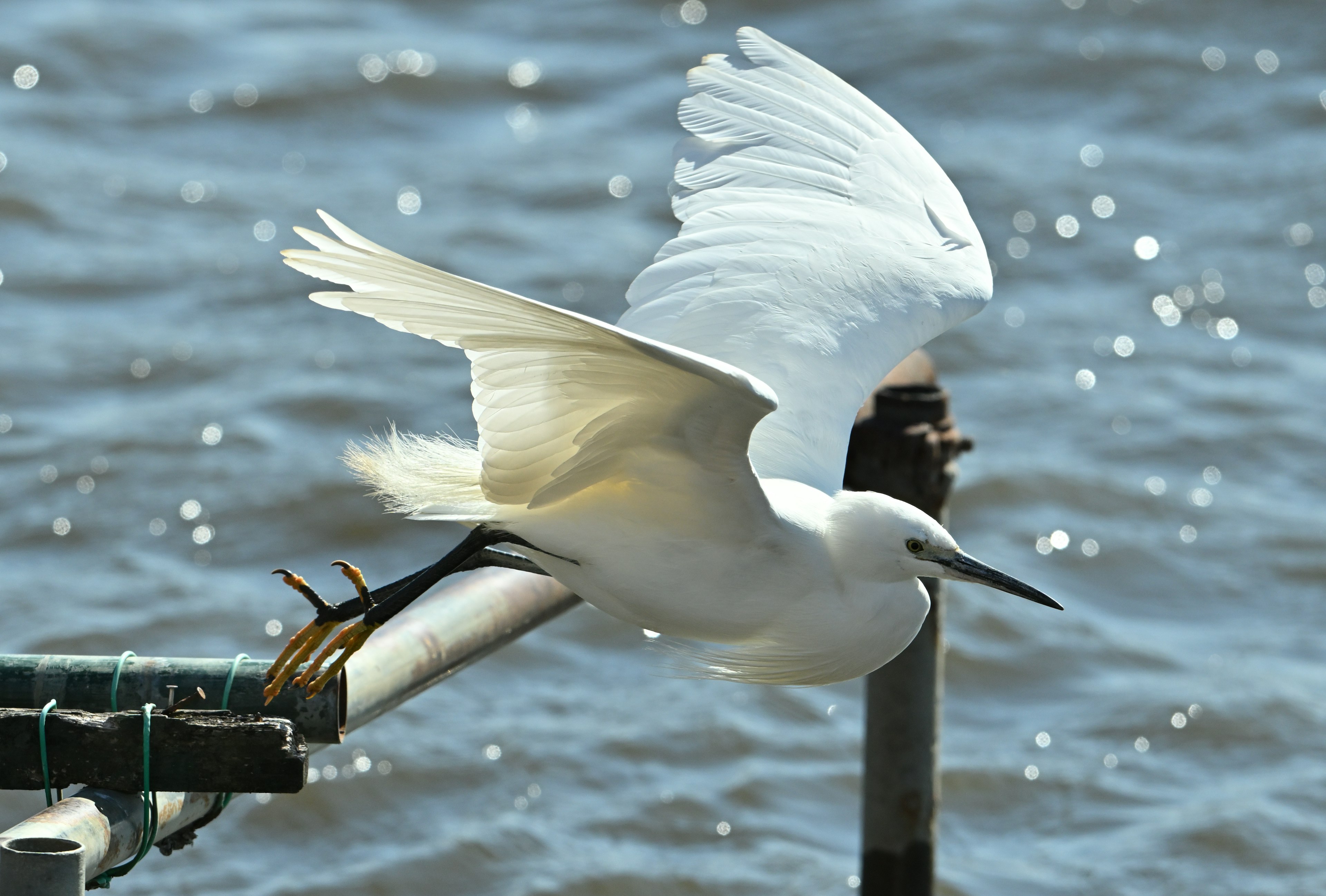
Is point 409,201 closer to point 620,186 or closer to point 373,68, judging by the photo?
point 620,186

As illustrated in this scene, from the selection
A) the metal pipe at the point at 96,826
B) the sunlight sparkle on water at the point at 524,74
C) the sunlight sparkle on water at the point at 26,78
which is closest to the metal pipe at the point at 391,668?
the metal pipe at the point at 96,826

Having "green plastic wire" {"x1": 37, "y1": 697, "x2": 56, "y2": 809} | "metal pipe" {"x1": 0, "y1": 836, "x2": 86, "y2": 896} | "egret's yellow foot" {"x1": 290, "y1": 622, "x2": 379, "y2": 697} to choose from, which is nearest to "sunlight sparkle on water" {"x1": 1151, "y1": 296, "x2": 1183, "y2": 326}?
"egret's yellow foot" {"x1": 290, "y1": 622, "x2": 379, "y2": 697}

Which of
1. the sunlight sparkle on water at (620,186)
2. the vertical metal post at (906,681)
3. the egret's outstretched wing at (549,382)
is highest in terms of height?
the sunlight sparkle on water at (620,186)

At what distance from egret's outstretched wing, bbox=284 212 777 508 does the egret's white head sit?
28 cm

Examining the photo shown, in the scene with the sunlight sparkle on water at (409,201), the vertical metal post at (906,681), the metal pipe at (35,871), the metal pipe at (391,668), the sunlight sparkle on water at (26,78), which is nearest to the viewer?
the metal pipe at (35,871)

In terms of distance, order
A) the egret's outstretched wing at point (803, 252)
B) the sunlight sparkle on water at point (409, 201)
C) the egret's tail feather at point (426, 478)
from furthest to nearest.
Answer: the sunlight sparkle on water at point (409, 201) → the egret's outstretched wing at point (803, 252) → the egret's tail feather at point (426, 478)

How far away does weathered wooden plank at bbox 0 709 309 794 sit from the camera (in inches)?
72.3

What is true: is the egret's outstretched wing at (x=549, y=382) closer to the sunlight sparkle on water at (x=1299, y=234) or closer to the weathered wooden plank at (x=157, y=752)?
the weathered wooden plank at (x=157, y=752)

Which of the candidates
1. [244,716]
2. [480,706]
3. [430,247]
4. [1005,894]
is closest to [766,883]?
[1005,894]

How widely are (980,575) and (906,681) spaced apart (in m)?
1.09

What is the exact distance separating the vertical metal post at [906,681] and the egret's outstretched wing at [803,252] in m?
0.36

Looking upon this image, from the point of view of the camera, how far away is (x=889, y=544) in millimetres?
2479

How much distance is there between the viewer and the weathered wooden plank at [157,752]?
1.84 m

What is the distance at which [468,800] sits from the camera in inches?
182
